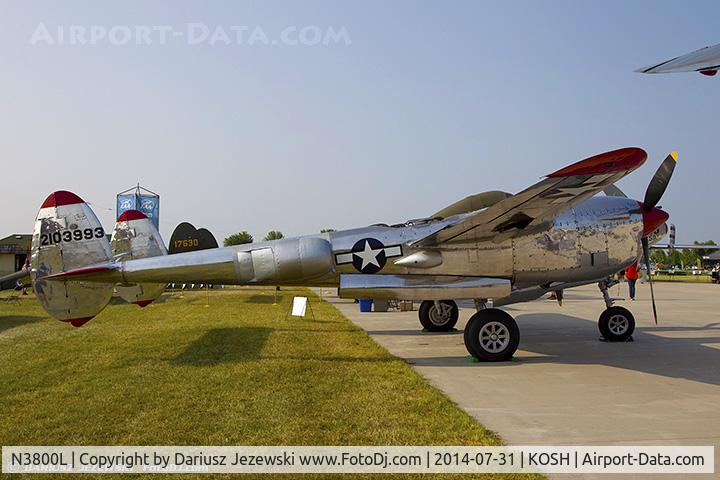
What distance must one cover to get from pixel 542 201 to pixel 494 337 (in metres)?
2.39

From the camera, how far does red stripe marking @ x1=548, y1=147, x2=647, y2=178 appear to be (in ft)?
21.8

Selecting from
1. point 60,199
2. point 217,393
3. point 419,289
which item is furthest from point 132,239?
point 419,289

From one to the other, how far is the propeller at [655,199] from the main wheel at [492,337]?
126 inches

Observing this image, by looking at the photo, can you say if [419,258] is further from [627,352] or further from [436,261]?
[627,352]

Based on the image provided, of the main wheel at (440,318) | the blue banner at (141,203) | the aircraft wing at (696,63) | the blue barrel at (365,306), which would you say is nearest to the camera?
the aircraft wing at (696,63)

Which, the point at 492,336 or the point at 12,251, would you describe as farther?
the point at 12,251

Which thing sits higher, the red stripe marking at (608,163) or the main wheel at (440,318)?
the red stripe marking at (608,163)

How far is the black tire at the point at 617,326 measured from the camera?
35.3ft

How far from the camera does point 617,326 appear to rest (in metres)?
10.8

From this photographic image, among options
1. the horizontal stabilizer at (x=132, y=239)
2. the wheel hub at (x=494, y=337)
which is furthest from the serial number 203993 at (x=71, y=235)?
the wheel hub at (x=494, y=337)

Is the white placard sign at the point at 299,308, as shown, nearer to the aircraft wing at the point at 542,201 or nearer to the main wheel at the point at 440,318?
the main wheel at the point at 440,318

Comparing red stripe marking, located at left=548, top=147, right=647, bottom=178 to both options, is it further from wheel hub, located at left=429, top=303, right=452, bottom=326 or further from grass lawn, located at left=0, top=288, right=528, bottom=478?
wheel hub, located at left=429, top=303, right=452, bottom=326

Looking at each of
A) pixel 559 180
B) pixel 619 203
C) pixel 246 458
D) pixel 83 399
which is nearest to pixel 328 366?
pixel 83 399

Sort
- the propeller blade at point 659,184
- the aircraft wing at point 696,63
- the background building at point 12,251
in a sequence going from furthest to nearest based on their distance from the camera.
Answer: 1. the background building at point 12,251
2. the propeller blade at point 659,184
3. the aircraft wing at point 696,63
